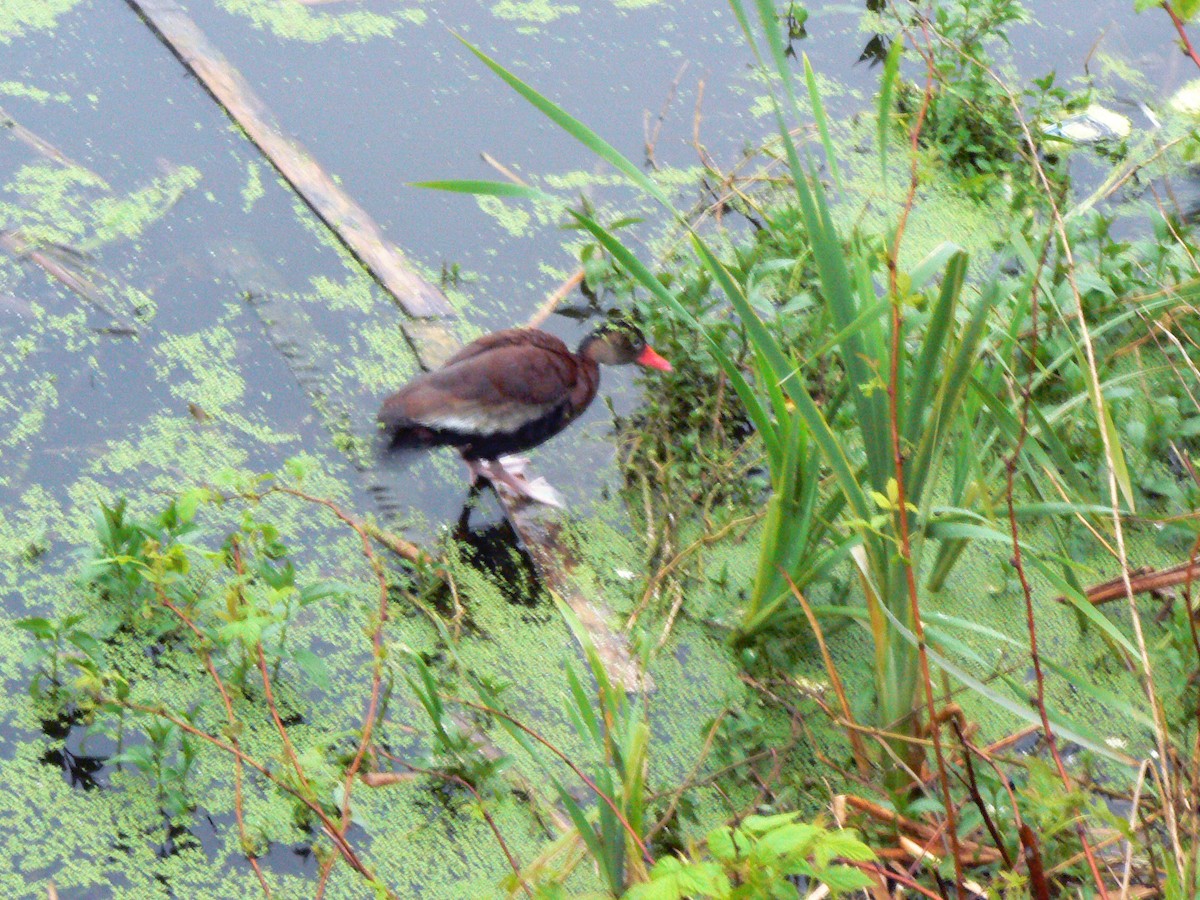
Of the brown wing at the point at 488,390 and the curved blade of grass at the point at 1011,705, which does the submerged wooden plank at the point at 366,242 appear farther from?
the curved blade of grass at the point at 1011,705

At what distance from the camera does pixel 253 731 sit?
3.10 metres

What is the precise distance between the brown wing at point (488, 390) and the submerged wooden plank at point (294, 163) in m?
0.65

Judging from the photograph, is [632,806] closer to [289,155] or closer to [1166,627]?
[1166,627]

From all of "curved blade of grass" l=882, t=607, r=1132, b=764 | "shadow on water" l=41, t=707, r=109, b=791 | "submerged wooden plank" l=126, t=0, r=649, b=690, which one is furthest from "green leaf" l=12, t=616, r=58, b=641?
"curved blade of grass" l=882, t=607, r=1132, b=764

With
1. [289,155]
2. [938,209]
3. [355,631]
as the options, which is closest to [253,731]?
[355,631]

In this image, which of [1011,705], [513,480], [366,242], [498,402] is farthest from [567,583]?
[366,242]

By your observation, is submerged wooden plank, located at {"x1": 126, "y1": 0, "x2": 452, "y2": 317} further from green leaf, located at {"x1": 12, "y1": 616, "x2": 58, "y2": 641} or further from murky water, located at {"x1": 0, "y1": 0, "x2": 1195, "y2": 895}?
green leaf, located at {"x1": 12, "y1": 616, "x2": 58, "y2": 641}

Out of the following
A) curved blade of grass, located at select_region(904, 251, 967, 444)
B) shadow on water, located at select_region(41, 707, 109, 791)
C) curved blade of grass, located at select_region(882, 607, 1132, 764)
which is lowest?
shadow on water, located at select_region(41, 707, 109, 791)

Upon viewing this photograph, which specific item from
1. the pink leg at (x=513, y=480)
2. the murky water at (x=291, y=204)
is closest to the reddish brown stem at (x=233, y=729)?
the murky water at (x=291, y=204)

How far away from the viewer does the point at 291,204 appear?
186 inches

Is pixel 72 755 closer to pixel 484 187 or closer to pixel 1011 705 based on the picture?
pixel 484 187

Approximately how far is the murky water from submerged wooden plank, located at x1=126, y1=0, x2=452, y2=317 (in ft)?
0.21

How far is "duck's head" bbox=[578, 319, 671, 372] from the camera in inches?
158

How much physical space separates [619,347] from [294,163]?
60.0 inches
